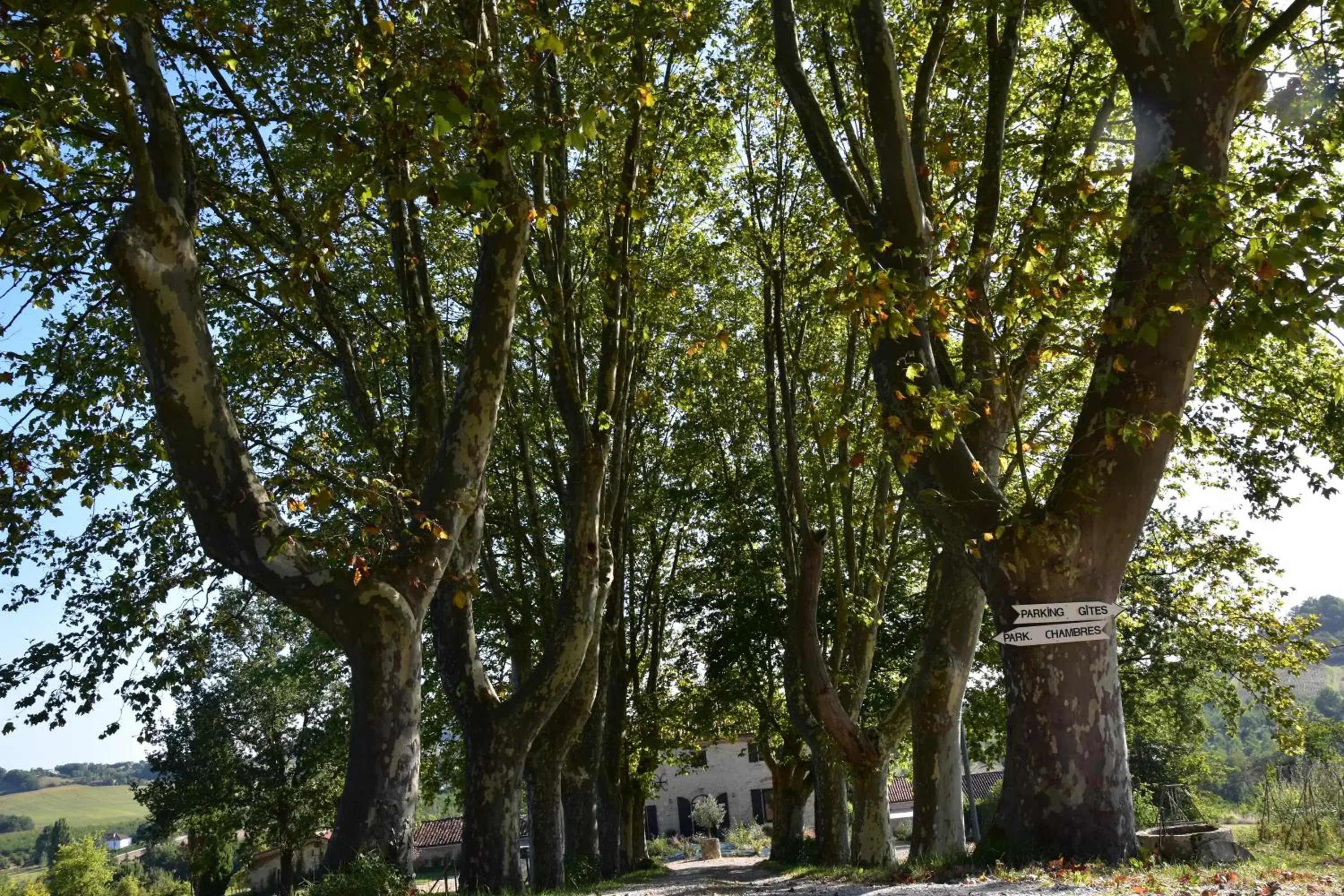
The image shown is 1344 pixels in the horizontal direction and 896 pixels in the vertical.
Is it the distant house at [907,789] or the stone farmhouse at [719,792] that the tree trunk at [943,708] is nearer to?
the stone farmhouse at [719,792]

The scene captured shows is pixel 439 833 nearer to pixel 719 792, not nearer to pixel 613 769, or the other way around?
pixel 719 792

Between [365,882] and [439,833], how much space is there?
61079 millimetres

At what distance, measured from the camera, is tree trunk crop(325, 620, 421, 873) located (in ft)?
22.6

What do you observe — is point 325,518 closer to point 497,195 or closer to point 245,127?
point 245,127

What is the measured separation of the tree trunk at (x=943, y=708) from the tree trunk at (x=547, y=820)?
4597 mm

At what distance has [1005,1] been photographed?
733 centimetres

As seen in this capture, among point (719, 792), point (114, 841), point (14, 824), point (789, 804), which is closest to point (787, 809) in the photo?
point (789, 804)

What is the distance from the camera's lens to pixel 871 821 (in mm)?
15070

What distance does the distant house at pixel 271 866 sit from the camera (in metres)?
43.7

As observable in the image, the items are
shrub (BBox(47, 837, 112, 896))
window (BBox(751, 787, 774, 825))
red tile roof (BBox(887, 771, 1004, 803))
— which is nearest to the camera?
shrub (BBox(47, 837, 112, 896))

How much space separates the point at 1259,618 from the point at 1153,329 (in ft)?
47.6

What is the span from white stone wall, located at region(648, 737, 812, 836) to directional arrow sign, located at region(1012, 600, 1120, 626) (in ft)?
185

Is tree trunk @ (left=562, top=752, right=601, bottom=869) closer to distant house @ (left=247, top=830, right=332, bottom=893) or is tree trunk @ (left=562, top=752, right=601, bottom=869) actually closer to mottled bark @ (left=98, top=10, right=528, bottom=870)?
mottled bark @ (left=98, top=10, right=528, bottom=870)

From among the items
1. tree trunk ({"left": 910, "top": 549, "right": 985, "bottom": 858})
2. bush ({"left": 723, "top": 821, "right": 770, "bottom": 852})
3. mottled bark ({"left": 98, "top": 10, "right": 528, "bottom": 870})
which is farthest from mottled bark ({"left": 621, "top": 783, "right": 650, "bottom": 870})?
mottled bark ({"left": 98, "top": 10, "right": 528, "bottom": 870})
